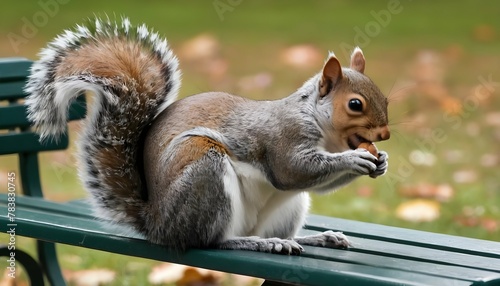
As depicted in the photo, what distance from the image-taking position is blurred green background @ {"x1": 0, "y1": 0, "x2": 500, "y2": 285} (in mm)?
4199

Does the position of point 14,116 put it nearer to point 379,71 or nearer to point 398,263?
point 398,263

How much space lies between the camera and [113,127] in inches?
97.0

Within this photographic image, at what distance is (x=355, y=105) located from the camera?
2326mm

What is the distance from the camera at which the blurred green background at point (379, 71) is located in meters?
4.20

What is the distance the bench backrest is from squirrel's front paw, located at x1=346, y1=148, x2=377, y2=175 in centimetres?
121

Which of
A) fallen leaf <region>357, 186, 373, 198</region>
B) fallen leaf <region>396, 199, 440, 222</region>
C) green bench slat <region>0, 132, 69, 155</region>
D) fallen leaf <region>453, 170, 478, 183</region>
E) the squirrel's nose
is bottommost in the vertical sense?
green bench slat <region>0, 132, 69, 155</region>

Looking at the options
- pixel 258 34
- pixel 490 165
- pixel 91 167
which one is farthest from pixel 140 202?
pixel 258 34

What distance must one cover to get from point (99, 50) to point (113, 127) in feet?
0.75

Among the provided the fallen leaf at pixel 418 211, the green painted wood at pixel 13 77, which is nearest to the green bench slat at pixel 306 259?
the green painted wood at pixel 13 77

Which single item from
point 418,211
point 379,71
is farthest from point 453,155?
point 379,71

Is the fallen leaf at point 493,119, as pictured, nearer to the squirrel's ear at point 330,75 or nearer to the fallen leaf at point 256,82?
the fallen leaf at point 256,82

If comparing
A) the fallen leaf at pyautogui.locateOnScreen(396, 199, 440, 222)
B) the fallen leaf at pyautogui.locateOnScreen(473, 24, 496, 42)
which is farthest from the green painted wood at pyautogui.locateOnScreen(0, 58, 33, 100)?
the fallen leaf at pyautogui.locateOnScreen(473, 24, 496, 42)

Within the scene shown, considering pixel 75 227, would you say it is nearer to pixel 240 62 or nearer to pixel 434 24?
pixel 240 62

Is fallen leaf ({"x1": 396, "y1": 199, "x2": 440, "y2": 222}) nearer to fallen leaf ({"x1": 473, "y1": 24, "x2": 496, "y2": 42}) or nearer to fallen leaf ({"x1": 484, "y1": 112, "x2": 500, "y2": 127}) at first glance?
fallen leaf ({"x1": 484, "y1": 112, "x2": 500, "y2": 127})
